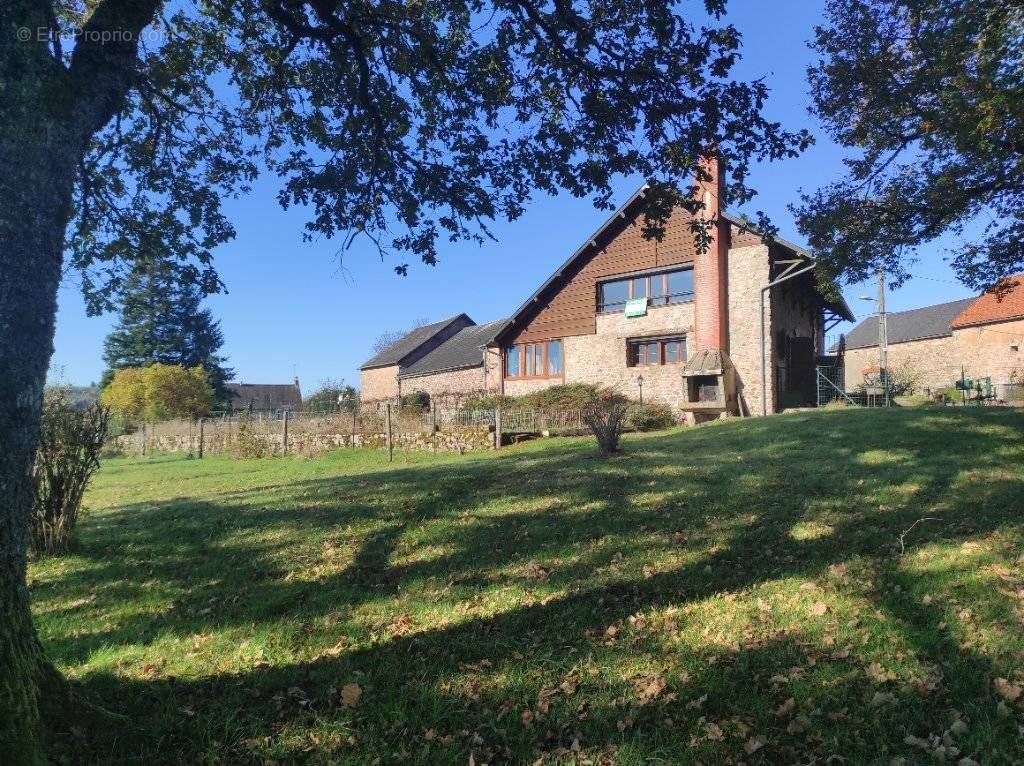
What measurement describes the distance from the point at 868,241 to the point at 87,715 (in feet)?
43.4

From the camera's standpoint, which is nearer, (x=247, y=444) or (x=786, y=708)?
(x=786, y=708)

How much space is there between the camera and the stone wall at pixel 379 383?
134 ft

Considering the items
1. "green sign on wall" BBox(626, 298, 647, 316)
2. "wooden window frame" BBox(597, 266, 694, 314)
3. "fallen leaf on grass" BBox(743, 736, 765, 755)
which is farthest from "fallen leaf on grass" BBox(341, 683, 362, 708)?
"green sign on wall" BBox(626, 298, 647, 316)

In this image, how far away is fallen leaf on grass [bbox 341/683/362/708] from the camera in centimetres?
360

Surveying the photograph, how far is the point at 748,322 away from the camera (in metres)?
21.4

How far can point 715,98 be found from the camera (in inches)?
221

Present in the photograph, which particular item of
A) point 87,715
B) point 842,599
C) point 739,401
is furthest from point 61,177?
point 739,401

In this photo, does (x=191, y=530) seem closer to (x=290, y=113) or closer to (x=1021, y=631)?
(x=290, y=113)

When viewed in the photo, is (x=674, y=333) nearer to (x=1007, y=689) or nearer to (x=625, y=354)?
(x=625, y=354)

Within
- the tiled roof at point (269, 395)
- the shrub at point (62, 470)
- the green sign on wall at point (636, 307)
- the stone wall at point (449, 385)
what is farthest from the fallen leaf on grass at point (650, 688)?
the tiled roof at point (269, 395)

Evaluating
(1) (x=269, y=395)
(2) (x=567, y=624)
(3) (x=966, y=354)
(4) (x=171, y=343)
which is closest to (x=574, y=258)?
(2) (x=567, y=624)

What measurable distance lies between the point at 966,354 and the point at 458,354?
1291 inches

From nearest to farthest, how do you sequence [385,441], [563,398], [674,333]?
[385,441], [674,333], [563,398]

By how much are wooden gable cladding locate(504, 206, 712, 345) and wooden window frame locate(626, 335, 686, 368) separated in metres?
1.91
